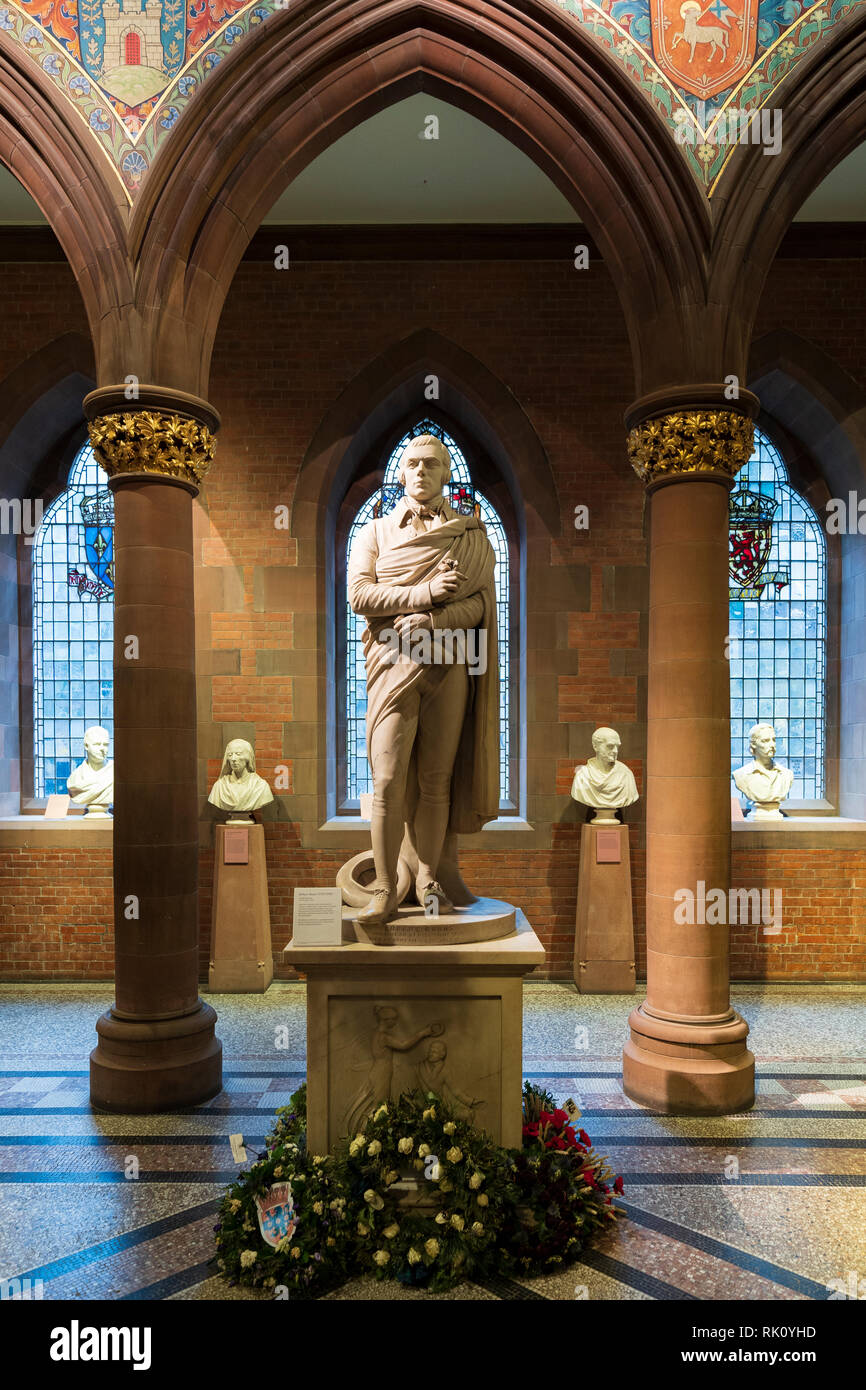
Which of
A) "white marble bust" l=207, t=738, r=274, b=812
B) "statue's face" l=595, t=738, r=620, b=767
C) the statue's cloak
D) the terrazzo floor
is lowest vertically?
the terrazzo floor

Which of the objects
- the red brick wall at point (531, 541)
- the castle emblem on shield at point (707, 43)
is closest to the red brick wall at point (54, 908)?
the red brick wall at point (531, 541)

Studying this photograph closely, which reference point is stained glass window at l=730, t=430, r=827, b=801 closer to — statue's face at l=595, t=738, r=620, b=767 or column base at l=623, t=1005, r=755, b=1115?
statue's face at l=595, t=738, r=620, b=767

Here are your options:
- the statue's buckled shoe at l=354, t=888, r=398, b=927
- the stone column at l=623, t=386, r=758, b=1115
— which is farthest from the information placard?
the stone column at l=623, t=386, r=758, b=1115

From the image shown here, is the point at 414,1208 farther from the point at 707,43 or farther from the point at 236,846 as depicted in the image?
the point at 707,43

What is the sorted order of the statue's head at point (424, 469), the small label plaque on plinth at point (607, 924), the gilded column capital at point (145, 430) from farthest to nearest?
the small label plaque on plinth at point (607, 924) → the gilded column capital at point (145, 430) → the statue's head at point (424, 469)

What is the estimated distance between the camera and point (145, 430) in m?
5.02

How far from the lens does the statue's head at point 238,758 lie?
7395mm

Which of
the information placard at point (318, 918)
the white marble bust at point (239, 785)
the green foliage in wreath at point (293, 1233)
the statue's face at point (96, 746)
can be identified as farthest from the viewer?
the statue's face at point (96, 746)

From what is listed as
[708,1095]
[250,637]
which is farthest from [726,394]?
[250,637]

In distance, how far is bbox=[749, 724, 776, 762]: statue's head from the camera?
765 cm

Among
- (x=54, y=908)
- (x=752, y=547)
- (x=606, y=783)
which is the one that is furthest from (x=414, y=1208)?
(x=752, y=547)

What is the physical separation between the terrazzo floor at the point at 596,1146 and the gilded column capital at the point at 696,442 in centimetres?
354

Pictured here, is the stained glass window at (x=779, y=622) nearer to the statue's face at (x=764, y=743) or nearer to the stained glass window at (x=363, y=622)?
the statue's face at (x=764, y=743)

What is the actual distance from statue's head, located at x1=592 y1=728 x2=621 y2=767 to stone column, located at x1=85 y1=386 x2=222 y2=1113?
137 inches
